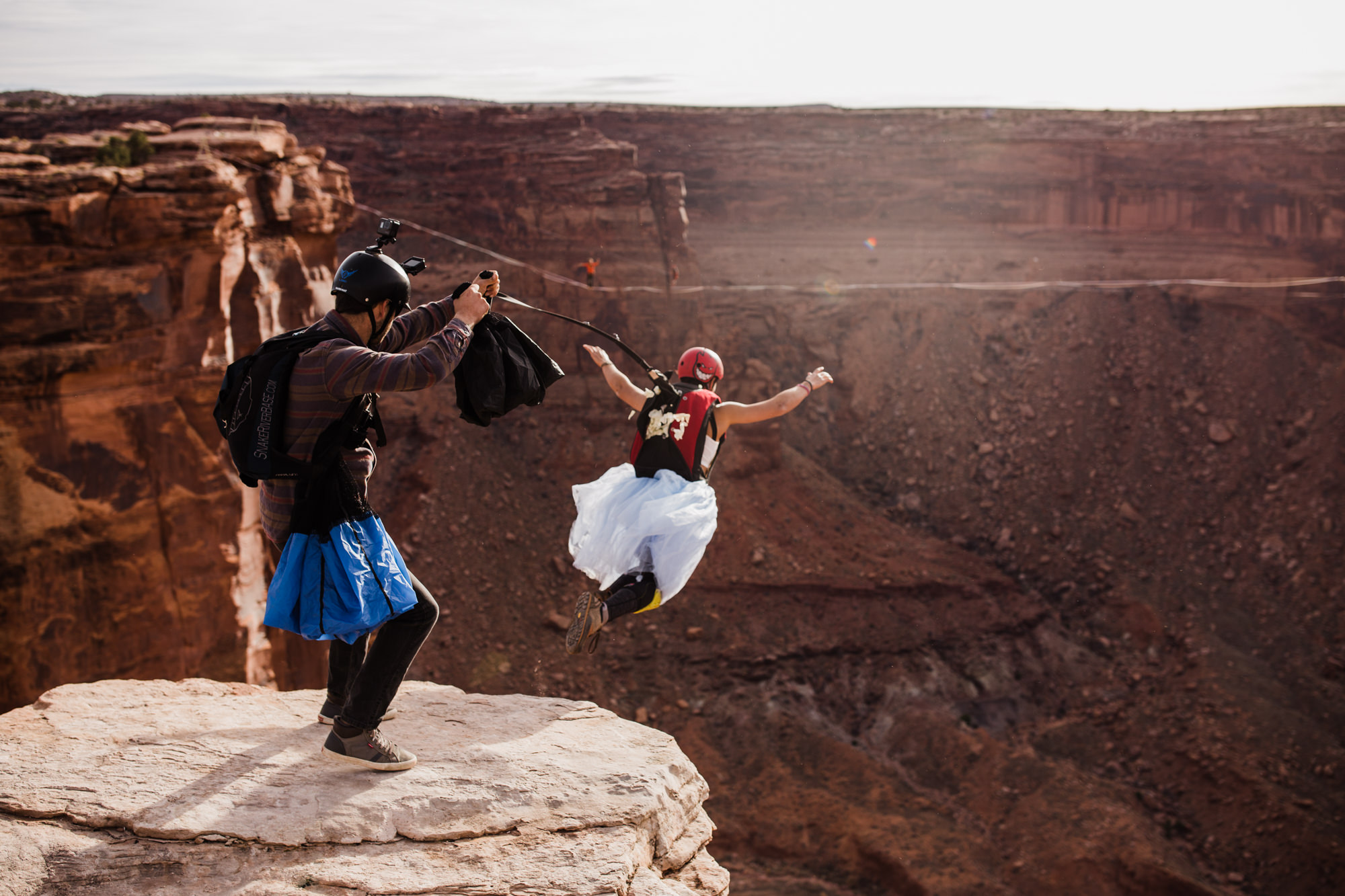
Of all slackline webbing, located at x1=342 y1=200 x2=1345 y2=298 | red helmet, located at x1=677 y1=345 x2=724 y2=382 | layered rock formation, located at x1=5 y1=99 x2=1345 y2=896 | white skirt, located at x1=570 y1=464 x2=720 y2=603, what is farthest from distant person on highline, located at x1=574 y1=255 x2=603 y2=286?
white skirt, located at x1=570 y1=464 x2=720 y2=603

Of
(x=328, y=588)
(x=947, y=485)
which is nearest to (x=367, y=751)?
(x=328, y=588)

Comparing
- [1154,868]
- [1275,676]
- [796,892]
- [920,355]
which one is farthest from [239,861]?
[920,355]

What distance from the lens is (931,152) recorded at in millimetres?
27031

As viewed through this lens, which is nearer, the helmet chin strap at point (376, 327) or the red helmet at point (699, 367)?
the helmet chin strap at point (376, 327)

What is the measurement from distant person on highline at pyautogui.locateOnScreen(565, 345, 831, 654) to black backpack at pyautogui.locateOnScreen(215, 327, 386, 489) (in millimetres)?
2480

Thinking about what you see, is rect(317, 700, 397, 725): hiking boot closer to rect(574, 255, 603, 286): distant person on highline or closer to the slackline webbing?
the slackline webbing

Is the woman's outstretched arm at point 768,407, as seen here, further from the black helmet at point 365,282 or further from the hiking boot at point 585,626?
the black helmet at point 365,282

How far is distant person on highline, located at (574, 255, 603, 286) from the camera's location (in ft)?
66.7

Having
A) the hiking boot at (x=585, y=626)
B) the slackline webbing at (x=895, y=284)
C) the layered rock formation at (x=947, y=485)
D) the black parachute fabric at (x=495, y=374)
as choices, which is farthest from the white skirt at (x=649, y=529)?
the slackline webbing at (x=895, y=284)

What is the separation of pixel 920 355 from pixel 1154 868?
41.5 feet

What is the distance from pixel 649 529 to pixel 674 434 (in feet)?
2.42

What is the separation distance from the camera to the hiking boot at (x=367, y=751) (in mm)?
4848

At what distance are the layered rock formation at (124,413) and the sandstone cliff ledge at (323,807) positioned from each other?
5419 millimetres

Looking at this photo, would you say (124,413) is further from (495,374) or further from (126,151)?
(495,374)
